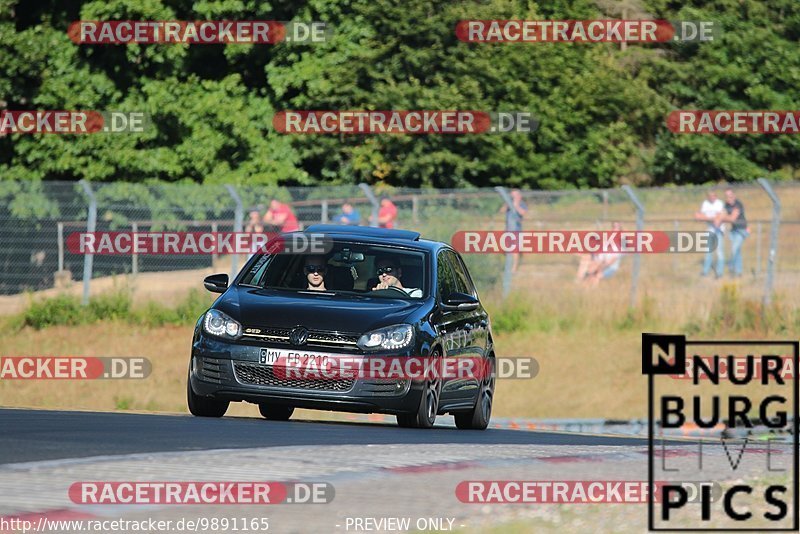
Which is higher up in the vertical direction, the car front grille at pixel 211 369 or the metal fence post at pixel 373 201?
the car front grille at pixel 211 369

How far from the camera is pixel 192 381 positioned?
14469 mm

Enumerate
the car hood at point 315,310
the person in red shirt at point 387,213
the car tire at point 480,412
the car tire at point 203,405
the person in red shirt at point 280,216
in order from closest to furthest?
the car hood at point 315,310, the car tire at point 203,405, the car tire at point 480,412, the person in red shirt at point 387,213, the person in red shirt at point 280,216

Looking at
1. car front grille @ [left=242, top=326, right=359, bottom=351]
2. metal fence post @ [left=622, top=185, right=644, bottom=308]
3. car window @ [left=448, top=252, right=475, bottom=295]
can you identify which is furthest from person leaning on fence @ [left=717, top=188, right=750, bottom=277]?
car front grille @ [left=242, top=326, right=359, bottom=351]

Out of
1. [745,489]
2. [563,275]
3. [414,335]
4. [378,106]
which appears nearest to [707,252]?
[563,275]

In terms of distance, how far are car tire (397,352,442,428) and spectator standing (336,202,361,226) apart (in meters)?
14.6

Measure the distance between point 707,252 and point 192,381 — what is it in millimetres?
16721

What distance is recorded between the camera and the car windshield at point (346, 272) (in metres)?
15.1

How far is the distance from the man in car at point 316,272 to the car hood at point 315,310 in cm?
40

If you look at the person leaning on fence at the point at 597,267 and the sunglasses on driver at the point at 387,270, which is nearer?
the sunglasses on driver at the point at 387,270

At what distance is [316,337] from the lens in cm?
1392

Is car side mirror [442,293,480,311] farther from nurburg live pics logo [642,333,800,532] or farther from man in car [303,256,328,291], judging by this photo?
nurburg live pics logo [642,333,800,532]

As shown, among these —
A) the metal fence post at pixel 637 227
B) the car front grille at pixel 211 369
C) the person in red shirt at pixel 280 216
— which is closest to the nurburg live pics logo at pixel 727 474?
the car front grille at pixel 211 369

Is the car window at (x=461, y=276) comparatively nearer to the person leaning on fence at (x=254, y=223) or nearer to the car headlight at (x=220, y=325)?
the car headlight at (x=220, y=325)

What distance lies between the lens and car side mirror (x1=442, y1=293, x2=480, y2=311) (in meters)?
14.9
